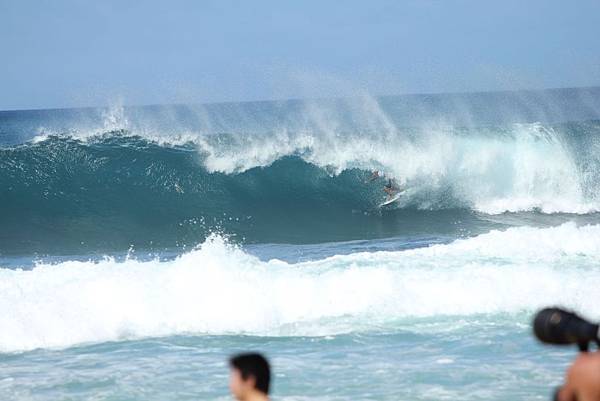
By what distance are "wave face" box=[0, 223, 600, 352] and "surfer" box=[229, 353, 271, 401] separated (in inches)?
227

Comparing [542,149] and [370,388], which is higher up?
[542,149]

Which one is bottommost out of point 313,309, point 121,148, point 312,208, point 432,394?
point 432,394

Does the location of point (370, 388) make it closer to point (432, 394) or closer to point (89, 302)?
point (432, 394)

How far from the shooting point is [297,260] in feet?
50.9

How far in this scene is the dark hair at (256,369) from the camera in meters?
4.08

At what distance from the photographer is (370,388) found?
7727 millimetres

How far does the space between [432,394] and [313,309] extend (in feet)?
11.9

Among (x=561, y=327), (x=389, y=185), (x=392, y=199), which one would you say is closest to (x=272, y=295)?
(x=561, y=327)

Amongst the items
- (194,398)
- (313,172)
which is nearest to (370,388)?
(194,398)

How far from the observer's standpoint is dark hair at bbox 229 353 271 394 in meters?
4.08

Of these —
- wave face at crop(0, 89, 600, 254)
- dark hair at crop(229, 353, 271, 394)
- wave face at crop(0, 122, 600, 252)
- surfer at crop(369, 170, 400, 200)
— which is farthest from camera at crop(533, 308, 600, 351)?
surfer at crop(369, 170, 400, 200)

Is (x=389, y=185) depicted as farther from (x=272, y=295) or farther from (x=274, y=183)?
(x=272, y=295)

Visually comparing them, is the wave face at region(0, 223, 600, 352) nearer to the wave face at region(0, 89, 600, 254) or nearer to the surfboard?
the wave face at region(0, 89, 600, 254)

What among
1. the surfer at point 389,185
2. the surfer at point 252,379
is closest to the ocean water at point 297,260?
the surfer at point 389,185
